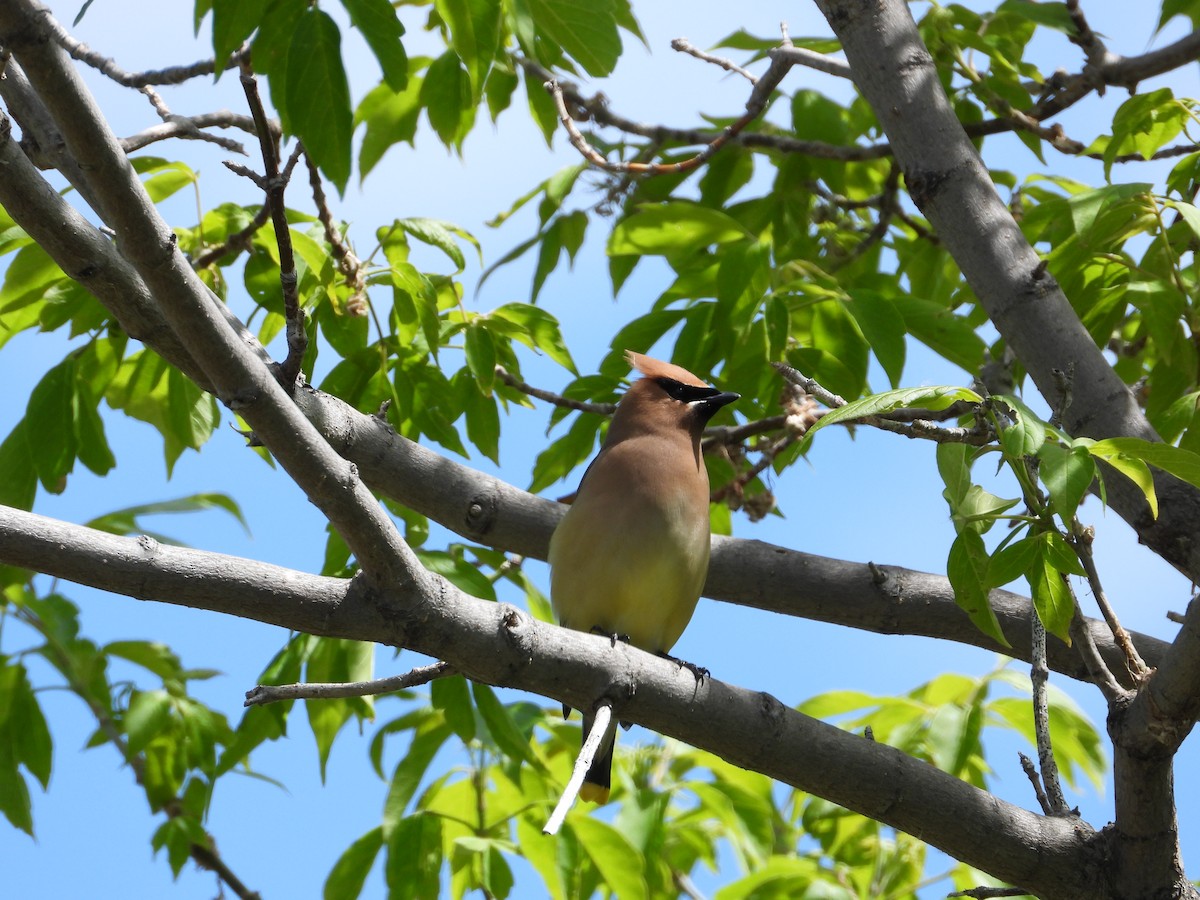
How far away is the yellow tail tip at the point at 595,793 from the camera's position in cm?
482

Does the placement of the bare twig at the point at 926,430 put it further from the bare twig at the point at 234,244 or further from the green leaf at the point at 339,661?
the bare twig at the point at 234,244

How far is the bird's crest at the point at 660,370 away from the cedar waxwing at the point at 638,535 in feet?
0.04

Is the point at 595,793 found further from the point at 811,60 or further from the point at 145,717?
the point at 811,60

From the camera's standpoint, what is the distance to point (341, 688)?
8.54 ft

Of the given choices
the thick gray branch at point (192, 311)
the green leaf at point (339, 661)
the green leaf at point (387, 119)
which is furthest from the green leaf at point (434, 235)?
the thick gray branch at point (192, 311)

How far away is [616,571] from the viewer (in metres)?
4.51

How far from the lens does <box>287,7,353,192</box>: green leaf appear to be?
3.17 metres

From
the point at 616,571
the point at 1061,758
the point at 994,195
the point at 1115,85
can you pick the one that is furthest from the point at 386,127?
the point at 1061,758

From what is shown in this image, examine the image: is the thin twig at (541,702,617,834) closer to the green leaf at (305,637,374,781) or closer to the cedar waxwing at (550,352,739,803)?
the green leaf at (305,637,374,781)

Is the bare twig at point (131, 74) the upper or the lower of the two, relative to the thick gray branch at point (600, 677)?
upper

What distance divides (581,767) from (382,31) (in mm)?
1819

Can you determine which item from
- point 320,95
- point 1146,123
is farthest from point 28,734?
point 1146,123

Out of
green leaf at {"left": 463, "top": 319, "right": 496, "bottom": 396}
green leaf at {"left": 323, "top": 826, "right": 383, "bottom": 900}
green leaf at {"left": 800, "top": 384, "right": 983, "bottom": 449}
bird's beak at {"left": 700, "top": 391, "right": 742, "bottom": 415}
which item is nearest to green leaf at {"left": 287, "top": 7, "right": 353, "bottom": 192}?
green leaf at {"left": 463, "top": 319, "right": 496, "bottom": 396}

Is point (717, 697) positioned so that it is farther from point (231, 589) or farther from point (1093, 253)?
point (1093, 253)
